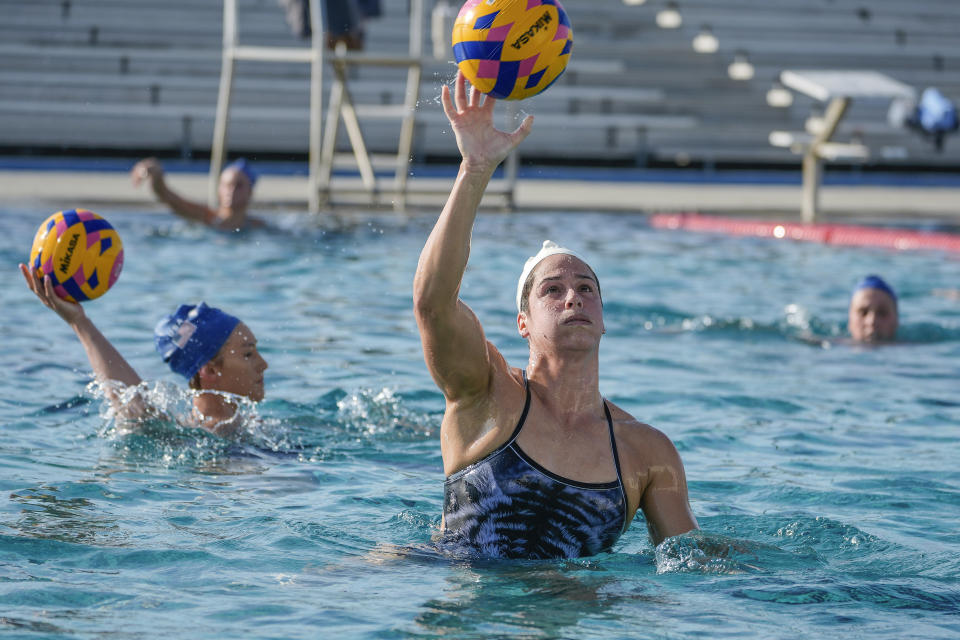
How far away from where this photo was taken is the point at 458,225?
124 inches

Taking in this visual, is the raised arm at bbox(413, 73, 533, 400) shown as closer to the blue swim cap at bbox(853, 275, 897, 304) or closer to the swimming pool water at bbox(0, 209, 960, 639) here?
the swimming pool water at bbox(0, 209, 960, 639)

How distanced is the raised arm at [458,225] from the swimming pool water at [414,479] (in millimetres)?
727

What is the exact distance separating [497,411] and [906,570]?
1.36m

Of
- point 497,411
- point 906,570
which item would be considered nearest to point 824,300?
point 906,570

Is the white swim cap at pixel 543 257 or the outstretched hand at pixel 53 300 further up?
the white swim cap at pixel 543 257

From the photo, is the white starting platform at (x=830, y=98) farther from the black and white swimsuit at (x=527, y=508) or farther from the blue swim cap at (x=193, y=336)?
the black and white swimsuit at (x=527, y=508)

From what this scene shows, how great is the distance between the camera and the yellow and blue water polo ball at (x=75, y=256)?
5156 millimetres

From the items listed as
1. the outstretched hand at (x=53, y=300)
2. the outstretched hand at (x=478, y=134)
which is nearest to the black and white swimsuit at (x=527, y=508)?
the outstretched hand at (x=478, y=134)

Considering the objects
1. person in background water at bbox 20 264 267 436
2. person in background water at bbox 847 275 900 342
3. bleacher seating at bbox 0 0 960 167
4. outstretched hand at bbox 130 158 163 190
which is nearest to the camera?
person in background water at bbox 20 264 267 436

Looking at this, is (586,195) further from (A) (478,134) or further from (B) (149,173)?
(A) (478,134)

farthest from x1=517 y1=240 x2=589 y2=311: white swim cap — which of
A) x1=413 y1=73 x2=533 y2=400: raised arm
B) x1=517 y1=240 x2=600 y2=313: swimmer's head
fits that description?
x1=413 y1=73 x2=533 y2=400: raised arm

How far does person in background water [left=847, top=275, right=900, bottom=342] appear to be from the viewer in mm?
8094

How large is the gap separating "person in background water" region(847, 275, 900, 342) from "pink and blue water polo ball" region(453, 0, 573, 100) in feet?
16.0

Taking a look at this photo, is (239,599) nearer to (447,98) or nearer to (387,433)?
(447,98)
